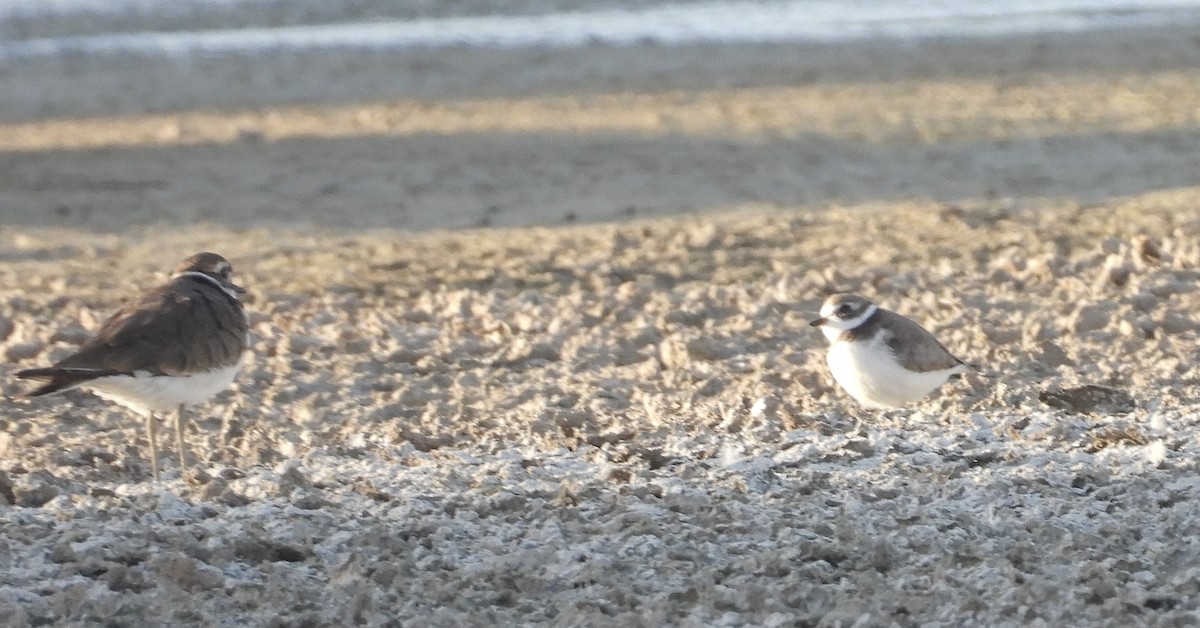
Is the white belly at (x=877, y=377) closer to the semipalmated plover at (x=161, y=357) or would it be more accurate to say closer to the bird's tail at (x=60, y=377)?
the semipalmated plover at (x=161, y=357)

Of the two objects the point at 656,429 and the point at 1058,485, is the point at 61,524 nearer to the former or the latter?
the point at 656,429

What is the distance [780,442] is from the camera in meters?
6.47

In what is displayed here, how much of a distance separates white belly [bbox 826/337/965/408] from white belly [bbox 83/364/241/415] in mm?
2454

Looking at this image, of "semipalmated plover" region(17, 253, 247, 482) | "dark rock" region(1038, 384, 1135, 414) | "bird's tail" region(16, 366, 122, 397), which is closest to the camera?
"bird's tail" region(16, 366, 122, 397)

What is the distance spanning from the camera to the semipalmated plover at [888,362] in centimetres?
682

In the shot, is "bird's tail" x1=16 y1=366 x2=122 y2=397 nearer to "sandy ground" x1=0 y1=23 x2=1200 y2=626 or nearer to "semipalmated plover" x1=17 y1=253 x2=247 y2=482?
"semipalmated plover" x1=17 y1=253 x2=247 y2=482

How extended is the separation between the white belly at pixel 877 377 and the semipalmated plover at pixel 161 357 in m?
2.41

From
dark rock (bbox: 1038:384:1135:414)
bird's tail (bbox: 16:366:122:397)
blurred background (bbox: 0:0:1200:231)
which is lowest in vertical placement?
dark rock (bbox: 1038:384:1135:414)

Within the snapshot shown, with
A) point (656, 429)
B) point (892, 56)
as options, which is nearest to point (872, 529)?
point (656, 429)

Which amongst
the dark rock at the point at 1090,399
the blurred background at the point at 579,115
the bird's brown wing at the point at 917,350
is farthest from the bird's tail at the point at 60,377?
the blurred background at the point at 579,115

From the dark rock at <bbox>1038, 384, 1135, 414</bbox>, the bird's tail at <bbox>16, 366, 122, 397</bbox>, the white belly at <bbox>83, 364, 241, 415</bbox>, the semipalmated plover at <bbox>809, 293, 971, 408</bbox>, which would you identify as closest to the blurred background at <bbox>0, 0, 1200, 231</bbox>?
the semipalmated plover at <bbox>809, 293, 971, 408</bbox>

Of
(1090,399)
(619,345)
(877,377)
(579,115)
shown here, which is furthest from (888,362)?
(579,115)

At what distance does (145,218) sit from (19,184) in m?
1.45

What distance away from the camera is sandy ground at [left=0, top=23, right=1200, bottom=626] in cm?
518
